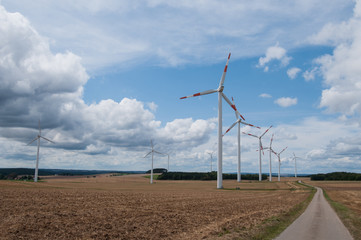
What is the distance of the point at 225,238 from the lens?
17781 millimetres

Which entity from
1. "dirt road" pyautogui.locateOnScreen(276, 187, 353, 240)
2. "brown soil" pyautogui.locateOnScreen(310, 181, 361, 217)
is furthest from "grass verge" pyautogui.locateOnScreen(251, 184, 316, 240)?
"brown soil" pyautogui.locateOnScreen(310, 181, 361, 217)

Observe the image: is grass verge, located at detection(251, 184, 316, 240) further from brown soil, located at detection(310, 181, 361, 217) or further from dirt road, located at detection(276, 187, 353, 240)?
brown soil, located at detection(310, 181, 361, 217)

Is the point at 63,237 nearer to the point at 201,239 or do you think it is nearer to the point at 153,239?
the point at 153,239

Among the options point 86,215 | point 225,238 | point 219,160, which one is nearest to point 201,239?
point 225,238

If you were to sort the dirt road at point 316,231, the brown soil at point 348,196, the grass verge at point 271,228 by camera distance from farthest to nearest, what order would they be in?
the brown soil at point 348,196
the grass verge at point 271,228
the dirt road at point 316,231

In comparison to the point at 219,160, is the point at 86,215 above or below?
below

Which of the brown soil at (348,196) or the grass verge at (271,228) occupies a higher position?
the grass verge at (271,228)

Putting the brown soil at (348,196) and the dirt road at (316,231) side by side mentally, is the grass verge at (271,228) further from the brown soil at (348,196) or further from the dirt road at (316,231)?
the brown soil at (348,196)

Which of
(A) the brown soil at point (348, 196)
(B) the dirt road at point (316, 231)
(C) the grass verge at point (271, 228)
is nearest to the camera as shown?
(B) the dirt road at point (316, 231)

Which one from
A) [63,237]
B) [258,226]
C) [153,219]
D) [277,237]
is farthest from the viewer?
[153,219]

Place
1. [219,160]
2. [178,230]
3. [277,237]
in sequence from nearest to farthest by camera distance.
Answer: [277,237] < [178,230] < [219,160]

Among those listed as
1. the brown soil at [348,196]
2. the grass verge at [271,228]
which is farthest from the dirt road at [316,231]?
the brown soil at [348,196]

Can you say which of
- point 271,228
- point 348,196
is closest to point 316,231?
point 271,228

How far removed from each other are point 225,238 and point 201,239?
4.95 feet
